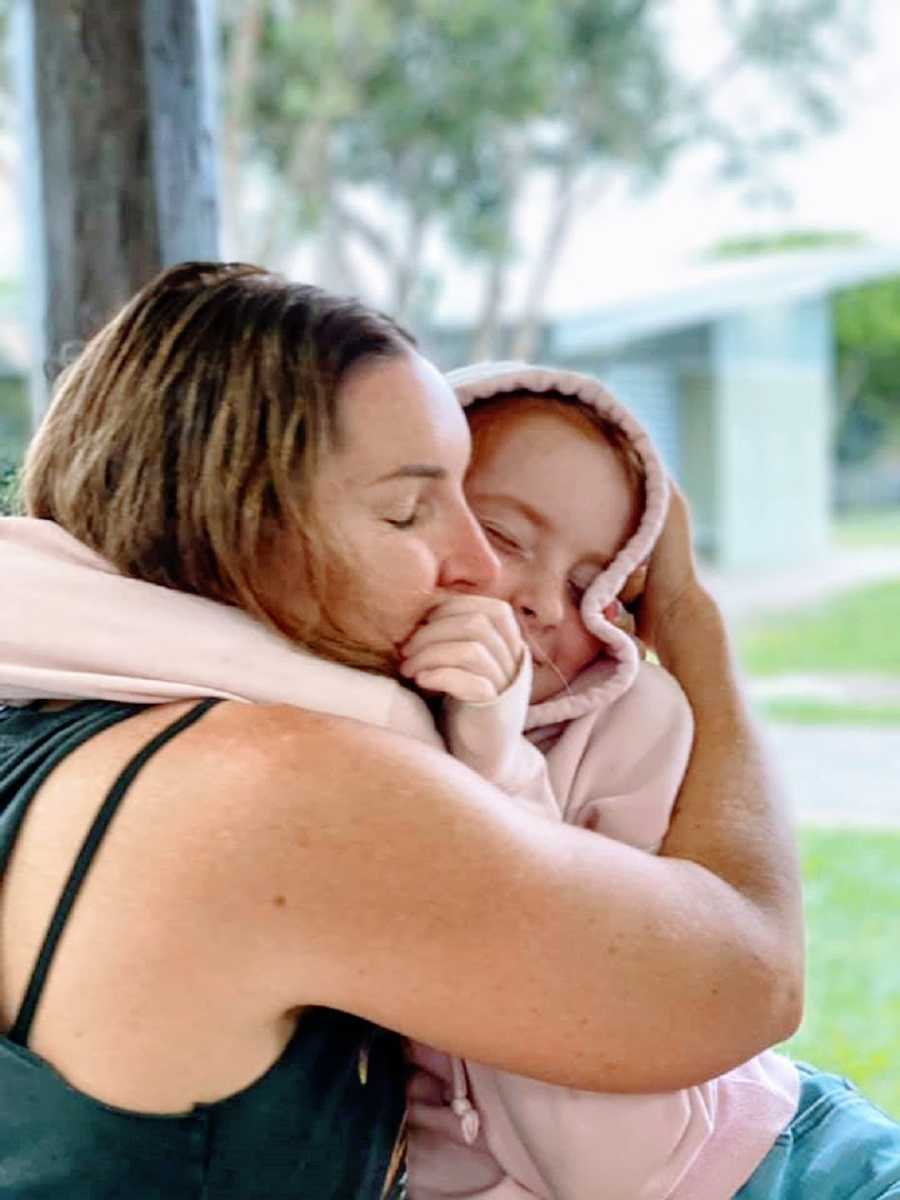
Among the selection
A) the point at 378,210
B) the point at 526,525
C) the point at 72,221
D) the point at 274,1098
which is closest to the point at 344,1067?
the point at 274,1098

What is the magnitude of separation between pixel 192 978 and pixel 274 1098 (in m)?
0.12

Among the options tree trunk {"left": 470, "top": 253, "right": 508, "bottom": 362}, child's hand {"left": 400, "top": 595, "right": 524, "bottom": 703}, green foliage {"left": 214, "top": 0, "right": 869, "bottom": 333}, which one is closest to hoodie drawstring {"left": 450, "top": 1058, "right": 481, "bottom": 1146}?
child's hand {"left": 400, "top": 595, "right": 524, "bottom": 703}

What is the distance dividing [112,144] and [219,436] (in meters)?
1.22

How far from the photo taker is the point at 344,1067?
1097 millimetres

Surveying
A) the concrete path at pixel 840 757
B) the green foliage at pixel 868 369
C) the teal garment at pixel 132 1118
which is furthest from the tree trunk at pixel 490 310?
the green foliage at pixel 868 369

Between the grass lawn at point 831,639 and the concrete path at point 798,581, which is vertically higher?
the grass lawn at point 831,639

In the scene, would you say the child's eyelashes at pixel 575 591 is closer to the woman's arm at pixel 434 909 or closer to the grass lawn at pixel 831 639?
the woman's arm at pixel 434 909

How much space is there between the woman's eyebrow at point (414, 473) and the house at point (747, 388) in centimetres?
1304

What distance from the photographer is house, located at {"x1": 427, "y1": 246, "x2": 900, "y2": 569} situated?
1486cm

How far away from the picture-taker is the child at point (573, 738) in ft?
3.93

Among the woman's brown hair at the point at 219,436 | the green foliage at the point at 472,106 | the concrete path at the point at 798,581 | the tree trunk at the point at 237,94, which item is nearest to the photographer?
the woman's brown hair at the point at 219,436

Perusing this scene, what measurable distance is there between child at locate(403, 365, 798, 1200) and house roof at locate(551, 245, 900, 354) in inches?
430

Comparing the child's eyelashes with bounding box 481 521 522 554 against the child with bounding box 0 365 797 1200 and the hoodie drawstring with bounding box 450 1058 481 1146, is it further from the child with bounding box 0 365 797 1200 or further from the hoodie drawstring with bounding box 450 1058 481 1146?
the hoodie drawstring with bounding box 450 1058 481 1146

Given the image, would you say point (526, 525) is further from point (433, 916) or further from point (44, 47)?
point (44, 47)
